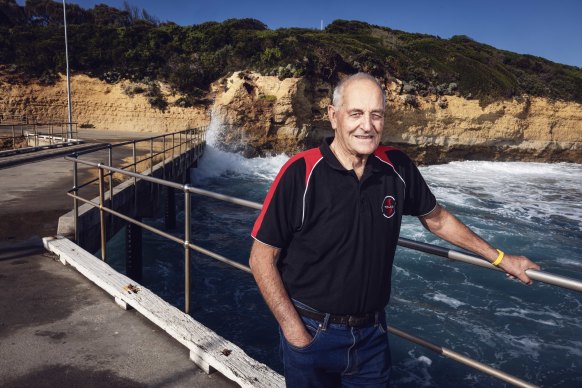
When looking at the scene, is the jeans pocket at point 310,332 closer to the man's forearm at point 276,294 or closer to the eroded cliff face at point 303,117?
the man's forearm at point 276,294

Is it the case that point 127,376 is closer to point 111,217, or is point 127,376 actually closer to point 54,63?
point 111,217

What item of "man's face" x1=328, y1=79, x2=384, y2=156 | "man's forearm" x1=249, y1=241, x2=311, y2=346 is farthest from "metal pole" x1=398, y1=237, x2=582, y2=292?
"man's forearm" x1=249, y1=241, x2=311, y2=346

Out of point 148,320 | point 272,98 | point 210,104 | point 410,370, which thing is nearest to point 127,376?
point 148,320

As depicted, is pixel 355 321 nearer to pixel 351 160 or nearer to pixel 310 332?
pixel 310 332

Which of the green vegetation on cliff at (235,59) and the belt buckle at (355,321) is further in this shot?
the green vegetation on cliff at (235,59)

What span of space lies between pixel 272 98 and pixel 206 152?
20.2 ft

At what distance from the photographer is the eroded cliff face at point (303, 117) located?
93.3 ft

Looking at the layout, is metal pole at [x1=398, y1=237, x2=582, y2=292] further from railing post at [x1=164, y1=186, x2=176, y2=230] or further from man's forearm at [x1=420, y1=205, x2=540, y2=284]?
railing post at [x1=164, y1=186, x2=176, y2=230]

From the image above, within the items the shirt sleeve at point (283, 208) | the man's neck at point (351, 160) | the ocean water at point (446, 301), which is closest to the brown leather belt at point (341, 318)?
the shirt sleeve at point (283, 208)

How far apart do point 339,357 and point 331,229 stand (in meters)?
0.57

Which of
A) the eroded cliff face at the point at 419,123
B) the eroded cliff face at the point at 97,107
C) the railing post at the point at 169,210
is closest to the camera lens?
the railing post at the point at 169,210

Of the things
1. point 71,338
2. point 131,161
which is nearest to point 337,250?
point 71,338

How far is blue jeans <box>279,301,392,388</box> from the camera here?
176 centimetres

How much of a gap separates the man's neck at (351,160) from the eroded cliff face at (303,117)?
26.4m
